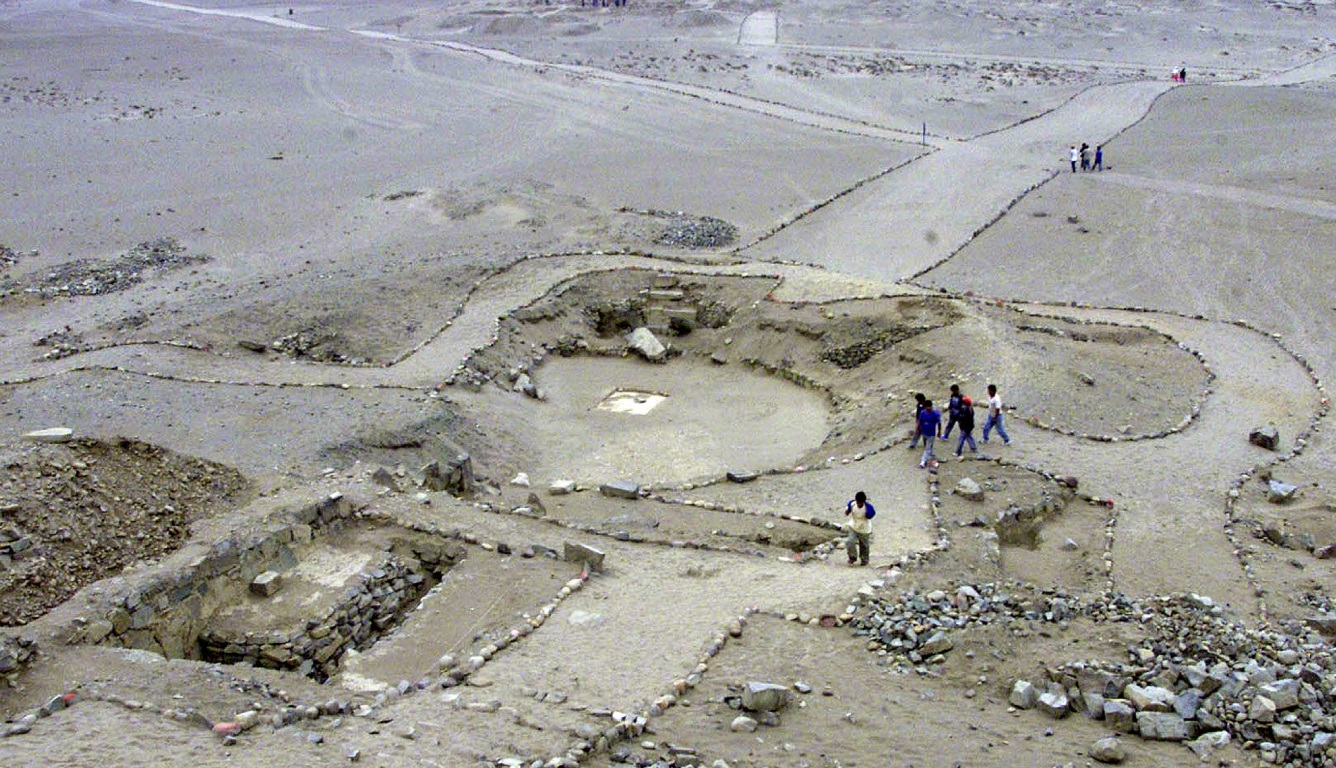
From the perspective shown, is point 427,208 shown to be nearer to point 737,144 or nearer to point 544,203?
point 544,203

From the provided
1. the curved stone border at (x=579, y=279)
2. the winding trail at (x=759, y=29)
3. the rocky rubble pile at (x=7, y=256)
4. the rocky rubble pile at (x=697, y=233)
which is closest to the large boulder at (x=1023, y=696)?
the curved stone border at (x=579, y=279)

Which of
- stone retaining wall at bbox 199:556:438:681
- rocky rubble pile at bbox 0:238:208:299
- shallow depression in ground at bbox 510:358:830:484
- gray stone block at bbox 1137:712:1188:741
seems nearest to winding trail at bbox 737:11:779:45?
rocky rubble pile at bbox 0:238:208:299

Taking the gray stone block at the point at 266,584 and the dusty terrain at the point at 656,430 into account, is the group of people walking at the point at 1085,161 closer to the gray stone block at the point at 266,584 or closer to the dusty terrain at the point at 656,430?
the dusty terrain at the point at 656,430

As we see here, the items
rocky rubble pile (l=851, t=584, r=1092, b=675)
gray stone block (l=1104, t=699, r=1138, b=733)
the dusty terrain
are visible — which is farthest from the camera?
rocky rubble pile (l=851, t=584, r=1092, b=675)

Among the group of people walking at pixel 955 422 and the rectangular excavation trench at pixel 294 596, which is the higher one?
the group of people walking at pixel 955 422

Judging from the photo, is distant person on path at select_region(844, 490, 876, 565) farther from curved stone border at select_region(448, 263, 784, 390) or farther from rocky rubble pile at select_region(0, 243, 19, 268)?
rocky rubble pile at select_region(0, 243, 19, 268)

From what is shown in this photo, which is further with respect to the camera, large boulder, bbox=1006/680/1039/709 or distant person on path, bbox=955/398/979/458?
distant person on path, bbox=955/398/979/458

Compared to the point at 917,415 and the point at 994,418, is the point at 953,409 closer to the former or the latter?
the point at 917,415
